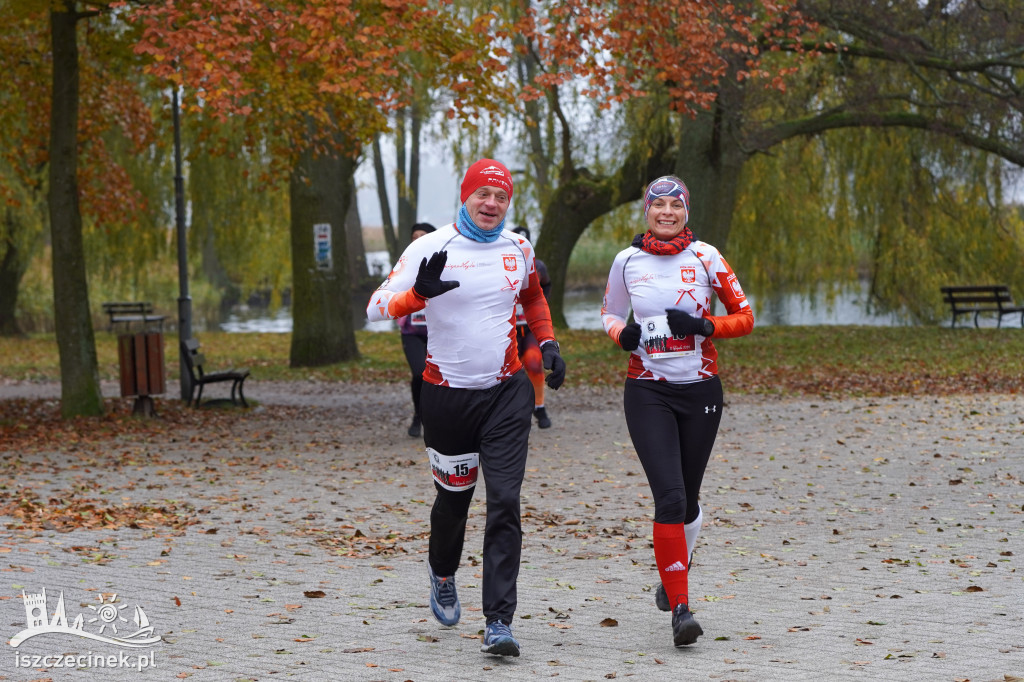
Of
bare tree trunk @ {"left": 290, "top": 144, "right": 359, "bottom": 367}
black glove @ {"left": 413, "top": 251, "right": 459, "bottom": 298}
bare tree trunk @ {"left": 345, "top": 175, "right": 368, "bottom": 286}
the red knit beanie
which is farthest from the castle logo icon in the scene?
bare tree trunk @ {"left": 345, "top": 175, "right": 368, "bottom": 286}

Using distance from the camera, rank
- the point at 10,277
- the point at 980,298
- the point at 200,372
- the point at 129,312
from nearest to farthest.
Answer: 1. the point at 200,372
2. the point at 980,298
3. the point at 10,277
4. the point at 129,312

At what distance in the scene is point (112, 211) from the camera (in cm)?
1980

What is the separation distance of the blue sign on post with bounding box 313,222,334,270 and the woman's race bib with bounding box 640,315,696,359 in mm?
16339

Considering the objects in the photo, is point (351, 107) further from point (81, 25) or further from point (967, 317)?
point (967, 317)

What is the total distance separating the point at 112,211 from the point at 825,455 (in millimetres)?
12613

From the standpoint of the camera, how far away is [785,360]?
2197cm

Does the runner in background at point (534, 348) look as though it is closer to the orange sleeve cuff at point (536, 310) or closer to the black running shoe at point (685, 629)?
the orange sleeve cuff at point (536, 310)

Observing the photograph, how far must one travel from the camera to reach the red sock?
17.8 ft

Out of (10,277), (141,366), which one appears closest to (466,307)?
(141,366)

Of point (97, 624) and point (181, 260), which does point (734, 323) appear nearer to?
point (97, 624)

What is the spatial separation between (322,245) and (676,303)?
54.4ft

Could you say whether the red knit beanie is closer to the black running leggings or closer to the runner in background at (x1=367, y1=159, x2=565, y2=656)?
the runner in background at (x1=367, y1=159, x2=565, y2=656)

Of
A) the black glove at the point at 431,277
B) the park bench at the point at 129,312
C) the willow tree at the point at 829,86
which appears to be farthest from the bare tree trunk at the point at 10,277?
the black glove at the point at 431,277

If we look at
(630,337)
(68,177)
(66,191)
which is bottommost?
(630,337)
